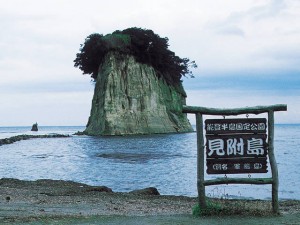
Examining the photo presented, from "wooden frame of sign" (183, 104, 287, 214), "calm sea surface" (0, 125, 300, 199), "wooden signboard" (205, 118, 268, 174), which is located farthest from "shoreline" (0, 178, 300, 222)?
"calm sea surface" (0, 125, 300, 199)

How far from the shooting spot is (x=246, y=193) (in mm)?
17594

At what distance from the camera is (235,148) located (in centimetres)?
908

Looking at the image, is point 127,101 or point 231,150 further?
point 127,101

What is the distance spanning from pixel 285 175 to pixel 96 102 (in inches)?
2168

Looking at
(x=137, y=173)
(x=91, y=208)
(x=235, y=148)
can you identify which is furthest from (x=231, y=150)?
(x=137, y=173)

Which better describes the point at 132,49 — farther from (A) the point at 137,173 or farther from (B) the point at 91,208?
(B) the point at 91,208

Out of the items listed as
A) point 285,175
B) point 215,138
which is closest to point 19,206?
point 215,138

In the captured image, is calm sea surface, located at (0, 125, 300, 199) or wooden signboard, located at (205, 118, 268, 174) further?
calm sea surface, located at (0, 125, 300, 199)

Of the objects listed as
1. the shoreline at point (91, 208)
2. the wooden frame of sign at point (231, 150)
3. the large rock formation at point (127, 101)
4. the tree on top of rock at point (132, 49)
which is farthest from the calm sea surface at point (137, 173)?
the tree on top of rock at point (132, 49)

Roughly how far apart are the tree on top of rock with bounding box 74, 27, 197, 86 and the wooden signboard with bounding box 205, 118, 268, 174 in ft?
220

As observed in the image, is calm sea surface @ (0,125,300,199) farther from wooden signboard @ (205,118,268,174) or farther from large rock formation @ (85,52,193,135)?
large rock formation @ (85,52,193,135)

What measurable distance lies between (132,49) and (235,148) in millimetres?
68709

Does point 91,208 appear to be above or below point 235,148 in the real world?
below

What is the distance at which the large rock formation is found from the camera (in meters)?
72.1
